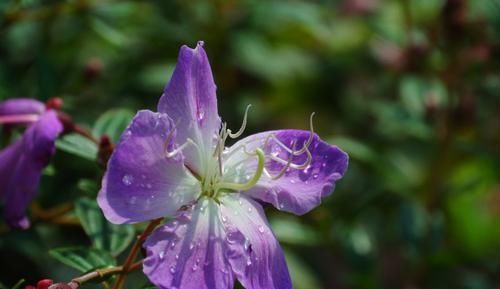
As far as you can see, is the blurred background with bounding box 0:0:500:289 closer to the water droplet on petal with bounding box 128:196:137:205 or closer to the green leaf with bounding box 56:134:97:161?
the green leaf with bounding box 56:134:97:161

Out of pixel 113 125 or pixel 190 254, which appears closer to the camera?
pixel 190 254

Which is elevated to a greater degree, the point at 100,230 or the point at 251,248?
the point at 251,248

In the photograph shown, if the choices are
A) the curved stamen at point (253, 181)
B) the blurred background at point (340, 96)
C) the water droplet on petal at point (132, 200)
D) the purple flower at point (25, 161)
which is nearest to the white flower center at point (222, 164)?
the curved stamen at point (253, 181)

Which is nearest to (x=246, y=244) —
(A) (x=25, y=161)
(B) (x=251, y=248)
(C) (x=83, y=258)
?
(B) (x=251, y=248)

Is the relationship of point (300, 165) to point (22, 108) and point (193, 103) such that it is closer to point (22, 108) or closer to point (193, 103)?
point (193, 103)

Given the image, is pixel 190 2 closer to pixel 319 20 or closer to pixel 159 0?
pixel 159 0

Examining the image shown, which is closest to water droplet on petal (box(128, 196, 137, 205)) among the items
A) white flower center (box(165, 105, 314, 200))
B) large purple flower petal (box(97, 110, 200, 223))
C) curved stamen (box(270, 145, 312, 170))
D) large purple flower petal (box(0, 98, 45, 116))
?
large purple flower petal (box(97, 110, 200, 223))
